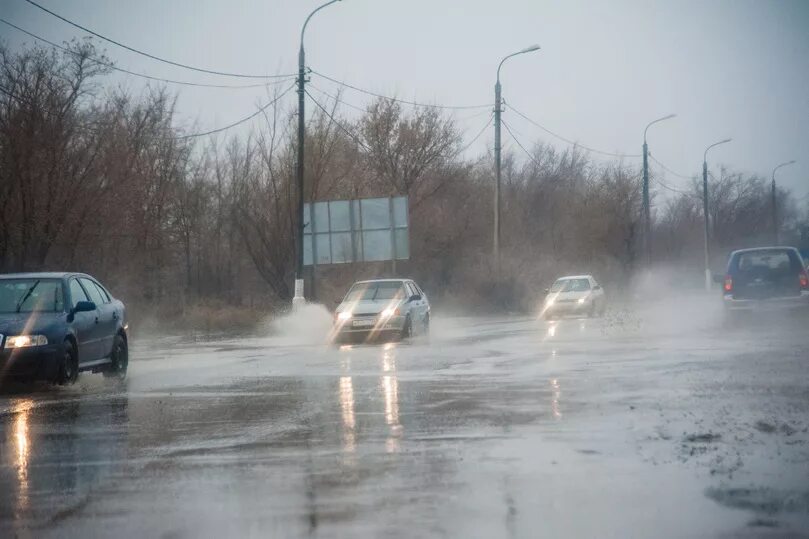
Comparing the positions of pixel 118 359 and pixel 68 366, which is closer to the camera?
pixel 68 366

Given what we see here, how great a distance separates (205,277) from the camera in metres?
55.4

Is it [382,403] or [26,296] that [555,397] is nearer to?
[382,403]

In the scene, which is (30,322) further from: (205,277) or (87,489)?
(205,277)

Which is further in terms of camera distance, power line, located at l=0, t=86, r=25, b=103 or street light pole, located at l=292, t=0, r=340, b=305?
street light pole, located at l=292, t=0, r=340, b=305

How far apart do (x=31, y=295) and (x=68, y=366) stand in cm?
145

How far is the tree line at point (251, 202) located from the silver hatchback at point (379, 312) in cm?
834

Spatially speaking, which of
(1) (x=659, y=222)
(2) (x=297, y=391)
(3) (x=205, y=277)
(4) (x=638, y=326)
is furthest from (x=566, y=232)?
(2) (x=297, y=391)

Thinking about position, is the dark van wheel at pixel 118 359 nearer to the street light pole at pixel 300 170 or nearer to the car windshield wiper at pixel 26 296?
the car windshield wiper at pixel 26 296

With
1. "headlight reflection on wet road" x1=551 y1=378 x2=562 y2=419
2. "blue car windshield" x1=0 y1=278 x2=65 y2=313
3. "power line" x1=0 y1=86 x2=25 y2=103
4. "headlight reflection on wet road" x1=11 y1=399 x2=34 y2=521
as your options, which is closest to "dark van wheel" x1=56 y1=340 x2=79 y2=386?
"blue car windshield" x1=0 y1=278 x2=65 y2=313

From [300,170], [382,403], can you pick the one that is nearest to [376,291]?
[300,170]

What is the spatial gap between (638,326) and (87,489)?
70.2 ft

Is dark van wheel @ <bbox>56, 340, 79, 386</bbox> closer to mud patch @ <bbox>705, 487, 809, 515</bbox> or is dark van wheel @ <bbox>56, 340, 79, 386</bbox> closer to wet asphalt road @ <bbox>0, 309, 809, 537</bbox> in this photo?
wet asphalt road @ <bbox>0, 309, 809, 537</bbox>

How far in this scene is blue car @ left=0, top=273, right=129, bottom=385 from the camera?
1394 cm

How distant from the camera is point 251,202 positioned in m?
42.0
